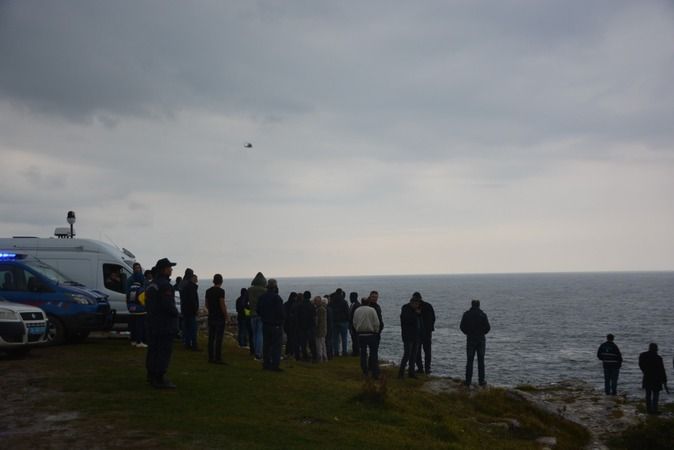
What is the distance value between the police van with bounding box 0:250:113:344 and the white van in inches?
110

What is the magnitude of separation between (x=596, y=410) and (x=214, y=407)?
1417 centimetres

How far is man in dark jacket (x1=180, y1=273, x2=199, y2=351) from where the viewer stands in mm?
17031

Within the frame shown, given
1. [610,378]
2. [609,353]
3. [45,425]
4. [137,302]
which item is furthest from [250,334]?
[610,378]

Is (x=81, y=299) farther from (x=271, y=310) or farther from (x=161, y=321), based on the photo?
(x=161, y=321)

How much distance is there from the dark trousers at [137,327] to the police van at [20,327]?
2990mm

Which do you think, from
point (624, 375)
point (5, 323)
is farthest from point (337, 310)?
point (624, 375)

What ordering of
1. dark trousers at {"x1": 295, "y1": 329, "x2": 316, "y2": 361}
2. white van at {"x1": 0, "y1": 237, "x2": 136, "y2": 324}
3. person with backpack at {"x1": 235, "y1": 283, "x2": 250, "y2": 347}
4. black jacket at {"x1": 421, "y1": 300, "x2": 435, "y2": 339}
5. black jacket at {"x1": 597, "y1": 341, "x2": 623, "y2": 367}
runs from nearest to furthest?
1. person with backpack at {"x1": 235, "y1": 283, "x2": 250, "y2": 347}
2. black jacket at {"x1": 421, "y1": 300, "x2": 435, "y2": 339}
3. white van at {"x1": 0, "y1": 237, "x2": 136, "y2": 324}
4. dark trousers at {"x1": 295, "y1": 329, "x2": 316, "y2": 361}
5. black jacket at {"x1": 597, "y1": 341, "x2": 623, "y2": 367}

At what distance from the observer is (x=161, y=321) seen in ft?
36.9

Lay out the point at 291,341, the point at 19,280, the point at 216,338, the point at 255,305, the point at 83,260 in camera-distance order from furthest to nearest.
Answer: the point at 291,341
the point at 83,260
the point at 255,305
the point at 19,280
the point at 216,338

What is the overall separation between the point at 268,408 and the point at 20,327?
671 cm

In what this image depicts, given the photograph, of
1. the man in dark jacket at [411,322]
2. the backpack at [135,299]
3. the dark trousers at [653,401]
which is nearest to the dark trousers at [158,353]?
the backpack at [135,299]

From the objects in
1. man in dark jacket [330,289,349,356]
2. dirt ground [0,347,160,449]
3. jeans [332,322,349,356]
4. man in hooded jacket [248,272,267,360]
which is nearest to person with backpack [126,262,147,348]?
man in hooded jacket [248,272,267,360]

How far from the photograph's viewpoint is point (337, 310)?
2195 centimetres

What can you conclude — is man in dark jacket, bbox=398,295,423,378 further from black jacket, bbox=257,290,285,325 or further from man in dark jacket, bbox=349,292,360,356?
black jacket, bbox=257,290,285,325
